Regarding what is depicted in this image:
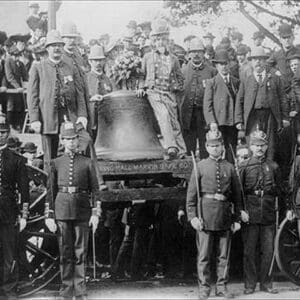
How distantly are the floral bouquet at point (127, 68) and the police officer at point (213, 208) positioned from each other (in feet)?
6.11

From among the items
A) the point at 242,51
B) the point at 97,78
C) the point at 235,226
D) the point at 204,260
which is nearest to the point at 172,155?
the point at 235,226

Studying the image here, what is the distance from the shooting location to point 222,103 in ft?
36.3

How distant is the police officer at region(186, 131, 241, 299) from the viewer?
9234 millimetres

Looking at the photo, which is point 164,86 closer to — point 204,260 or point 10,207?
point 204,260

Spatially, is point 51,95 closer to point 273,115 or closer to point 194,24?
point 273,115

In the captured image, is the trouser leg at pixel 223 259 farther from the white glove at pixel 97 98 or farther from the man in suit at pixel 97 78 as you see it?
the man in suit at pixel 97 78

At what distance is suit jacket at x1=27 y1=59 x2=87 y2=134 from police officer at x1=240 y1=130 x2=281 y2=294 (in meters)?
2.47

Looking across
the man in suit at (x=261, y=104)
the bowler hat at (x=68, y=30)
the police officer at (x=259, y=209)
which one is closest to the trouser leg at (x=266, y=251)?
the police officer at (x=259, y=209)

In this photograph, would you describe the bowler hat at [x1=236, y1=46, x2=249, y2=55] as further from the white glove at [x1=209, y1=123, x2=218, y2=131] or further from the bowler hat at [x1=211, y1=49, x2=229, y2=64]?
the white glove at [x1=209, y1=123, x2=218, y2=131]

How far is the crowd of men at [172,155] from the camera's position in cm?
916

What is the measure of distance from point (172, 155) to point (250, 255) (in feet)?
5.80

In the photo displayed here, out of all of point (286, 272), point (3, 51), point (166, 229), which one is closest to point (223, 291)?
point (286, 272)

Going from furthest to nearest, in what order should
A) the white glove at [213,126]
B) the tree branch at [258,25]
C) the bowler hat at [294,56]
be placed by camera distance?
1. the tree branch at [258,25]
2. the bowler hat at [294,56]
3. the white glove at [213,126]

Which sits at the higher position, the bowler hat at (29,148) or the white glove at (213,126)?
the white glove at (213,126)
